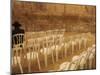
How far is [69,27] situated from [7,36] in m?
0.67

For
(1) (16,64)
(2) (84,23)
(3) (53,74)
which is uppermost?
(2) (84,23)

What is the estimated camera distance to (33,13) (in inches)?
79.4

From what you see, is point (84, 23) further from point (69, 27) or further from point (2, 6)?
point (2, 6)

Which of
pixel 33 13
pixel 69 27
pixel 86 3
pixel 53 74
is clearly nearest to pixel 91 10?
pixel 86 3

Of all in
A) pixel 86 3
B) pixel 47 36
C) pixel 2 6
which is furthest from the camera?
pixel 86 3

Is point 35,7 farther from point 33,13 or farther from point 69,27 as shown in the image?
point 69,27

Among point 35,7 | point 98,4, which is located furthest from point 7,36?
point 98,4

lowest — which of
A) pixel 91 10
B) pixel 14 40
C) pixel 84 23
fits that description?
pixel 14 40

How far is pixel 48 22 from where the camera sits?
2070 mm

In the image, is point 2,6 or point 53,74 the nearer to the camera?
point 2,6

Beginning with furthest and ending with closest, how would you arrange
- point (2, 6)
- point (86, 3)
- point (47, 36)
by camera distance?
point (86, 3), point (47, 36), point (2, 6)

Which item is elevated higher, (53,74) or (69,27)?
(69,27)

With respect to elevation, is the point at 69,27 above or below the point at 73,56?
above

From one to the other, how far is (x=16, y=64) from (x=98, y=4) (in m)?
1.14
